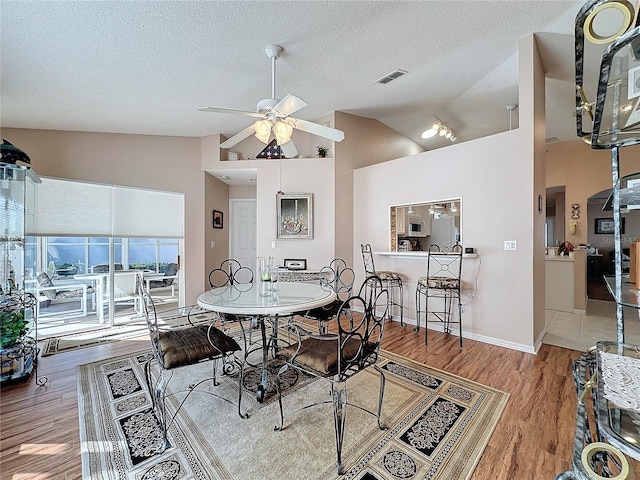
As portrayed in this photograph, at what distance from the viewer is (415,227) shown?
4578 millimetres

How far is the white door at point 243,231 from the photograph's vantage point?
636 cm

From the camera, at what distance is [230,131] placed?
5.04m

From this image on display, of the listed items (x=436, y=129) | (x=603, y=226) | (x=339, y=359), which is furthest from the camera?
(x=603, y=226)

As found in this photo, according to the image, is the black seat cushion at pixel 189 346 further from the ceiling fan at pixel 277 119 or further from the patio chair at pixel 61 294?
the patio chair at pixel 61 294

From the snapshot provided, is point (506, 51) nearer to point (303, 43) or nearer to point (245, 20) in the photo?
point (303, 43)

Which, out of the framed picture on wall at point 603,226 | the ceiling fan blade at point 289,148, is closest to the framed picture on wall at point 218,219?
the ceiling fan blade at point 289,148

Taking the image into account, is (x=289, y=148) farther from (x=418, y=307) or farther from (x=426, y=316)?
(x=418, y=307)

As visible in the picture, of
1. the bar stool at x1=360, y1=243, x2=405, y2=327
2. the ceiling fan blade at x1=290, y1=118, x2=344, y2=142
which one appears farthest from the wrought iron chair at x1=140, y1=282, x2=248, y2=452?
the bar stool at x1=360, y1=243, x2=405, y2=327

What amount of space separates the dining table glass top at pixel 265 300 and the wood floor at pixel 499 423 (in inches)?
44.8

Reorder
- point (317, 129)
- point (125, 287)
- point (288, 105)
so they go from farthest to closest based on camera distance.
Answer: point (125, 287)
point (317, 129)
point (288, 105)

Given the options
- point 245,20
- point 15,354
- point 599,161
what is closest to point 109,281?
point 15,354

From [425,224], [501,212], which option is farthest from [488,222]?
[425,224]

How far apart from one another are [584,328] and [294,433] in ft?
14.6

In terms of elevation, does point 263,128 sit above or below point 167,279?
above
